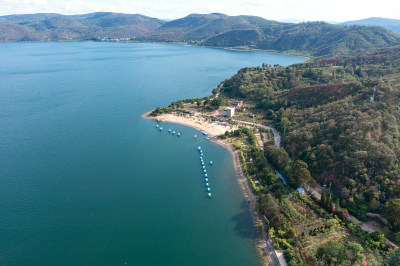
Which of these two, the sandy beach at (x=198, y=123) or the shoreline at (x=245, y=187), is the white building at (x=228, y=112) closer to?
the sandy beach at (x=198, y=123)

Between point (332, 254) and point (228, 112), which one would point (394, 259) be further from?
point (228, 112)

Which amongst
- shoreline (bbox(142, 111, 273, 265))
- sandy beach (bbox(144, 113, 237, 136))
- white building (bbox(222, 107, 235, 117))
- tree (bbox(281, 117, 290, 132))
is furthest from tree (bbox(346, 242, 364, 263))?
white building (bbox(222, 107, 235, 117))

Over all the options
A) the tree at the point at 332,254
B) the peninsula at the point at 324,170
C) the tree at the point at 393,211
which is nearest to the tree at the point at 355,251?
the peninsula at the point at 324,170

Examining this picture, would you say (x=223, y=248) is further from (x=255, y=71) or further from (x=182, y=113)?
(x=255, y=71)

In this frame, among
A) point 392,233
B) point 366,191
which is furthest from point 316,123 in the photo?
point 392,233

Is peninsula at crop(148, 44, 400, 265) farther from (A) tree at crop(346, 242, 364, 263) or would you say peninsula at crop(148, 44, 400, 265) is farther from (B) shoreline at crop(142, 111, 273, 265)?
(B) shoreline at crop(142, 111, 273, 265)

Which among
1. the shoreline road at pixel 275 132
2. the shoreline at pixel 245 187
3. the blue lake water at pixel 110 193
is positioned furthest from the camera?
the shoreline road at pixel 275 132
